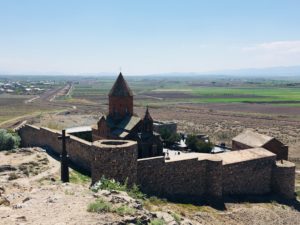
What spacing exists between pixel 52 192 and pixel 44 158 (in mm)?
15461

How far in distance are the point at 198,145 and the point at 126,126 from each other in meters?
7.39

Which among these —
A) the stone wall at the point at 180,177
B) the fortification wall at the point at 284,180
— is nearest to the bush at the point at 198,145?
the fortification wall at the point at 284,180

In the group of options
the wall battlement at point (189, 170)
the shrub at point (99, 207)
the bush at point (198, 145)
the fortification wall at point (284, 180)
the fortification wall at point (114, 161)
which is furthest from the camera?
the bush at point (198, 145)

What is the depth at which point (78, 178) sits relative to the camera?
2319 centimetres

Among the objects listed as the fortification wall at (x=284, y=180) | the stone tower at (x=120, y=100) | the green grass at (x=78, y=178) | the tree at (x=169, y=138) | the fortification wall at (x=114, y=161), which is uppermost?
the stone tower at (x=120, y=100)

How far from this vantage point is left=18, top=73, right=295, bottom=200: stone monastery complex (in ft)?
61.9

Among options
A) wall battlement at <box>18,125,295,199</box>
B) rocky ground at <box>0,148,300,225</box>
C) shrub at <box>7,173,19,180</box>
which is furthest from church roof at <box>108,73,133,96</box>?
shrub at <box>7,173,19,180</box>

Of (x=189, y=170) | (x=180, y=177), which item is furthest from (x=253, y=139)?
(x=180, y=177)

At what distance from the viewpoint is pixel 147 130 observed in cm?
2795

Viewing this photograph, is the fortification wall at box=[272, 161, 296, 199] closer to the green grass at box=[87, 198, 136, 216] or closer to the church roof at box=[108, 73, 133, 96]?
the church roof at box=[108, 73, 133, 96]

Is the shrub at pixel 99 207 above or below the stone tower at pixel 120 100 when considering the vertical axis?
below

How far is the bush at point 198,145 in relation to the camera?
1280 inches

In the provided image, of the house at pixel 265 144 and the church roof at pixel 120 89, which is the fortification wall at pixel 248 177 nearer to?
the house at pixel 265 144

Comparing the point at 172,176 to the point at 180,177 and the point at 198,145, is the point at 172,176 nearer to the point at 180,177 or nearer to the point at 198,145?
the point at 180,177
